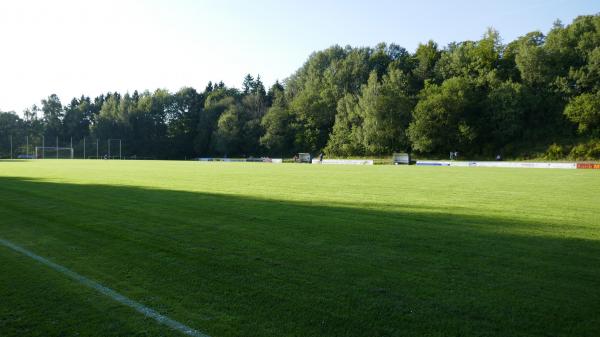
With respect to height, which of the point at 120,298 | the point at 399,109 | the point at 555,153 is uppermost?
the point at 399,109

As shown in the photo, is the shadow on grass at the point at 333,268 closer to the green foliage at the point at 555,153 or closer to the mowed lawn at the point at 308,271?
the mowed lawn at the point at 308,271

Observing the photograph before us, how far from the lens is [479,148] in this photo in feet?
238

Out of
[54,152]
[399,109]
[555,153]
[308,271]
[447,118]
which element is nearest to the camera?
[308,271]

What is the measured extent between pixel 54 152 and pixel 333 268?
129 meters

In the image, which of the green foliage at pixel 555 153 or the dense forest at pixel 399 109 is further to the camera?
the dense forest at pixel 399 109

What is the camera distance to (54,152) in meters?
114

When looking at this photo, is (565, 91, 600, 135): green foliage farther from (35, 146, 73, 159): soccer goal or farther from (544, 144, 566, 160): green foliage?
(35, 146, 73, 159): soccer goal

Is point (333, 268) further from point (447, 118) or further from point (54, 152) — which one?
point (54, 152)

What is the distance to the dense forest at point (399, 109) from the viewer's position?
220 feet

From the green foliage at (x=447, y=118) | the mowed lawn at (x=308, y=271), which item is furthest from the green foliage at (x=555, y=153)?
the mowed lawn at (x=308, y=271)

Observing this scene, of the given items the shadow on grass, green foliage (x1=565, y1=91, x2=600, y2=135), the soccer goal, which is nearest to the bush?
green foliage (x1=565, y1=91, x2=600, y2=135)

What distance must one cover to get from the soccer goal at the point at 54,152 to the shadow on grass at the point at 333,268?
117m

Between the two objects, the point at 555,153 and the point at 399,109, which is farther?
the point at 399,109

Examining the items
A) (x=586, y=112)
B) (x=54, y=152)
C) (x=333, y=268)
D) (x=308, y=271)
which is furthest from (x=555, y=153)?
(x=54, y=152)
